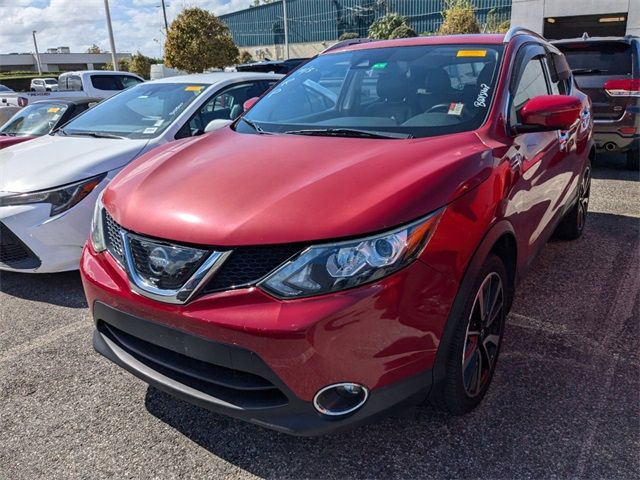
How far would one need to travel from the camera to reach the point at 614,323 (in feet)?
11.0

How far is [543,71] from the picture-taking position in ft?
12.2

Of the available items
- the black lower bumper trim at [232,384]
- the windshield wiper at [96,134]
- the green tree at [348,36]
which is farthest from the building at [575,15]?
the green tree at [348,36]

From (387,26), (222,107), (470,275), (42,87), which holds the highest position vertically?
(387,26)

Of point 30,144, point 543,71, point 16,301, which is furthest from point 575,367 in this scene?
point 30,144

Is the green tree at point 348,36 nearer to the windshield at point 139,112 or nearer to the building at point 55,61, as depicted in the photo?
the building at point 55,61

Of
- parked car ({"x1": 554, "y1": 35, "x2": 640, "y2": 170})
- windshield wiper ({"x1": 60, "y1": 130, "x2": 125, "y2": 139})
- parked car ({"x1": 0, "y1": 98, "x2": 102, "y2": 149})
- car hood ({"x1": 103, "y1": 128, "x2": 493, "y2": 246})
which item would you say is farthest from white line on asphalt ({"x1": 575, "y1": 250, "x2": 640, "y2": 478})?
parked car ({"x1": 0, "y1": 98, "x2": 102, "y2": 149})

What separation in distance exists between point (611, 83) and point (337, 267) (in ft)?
21.7

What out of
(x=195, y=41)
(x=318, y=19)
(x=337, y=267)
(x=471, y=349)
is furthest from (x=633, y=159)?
(x=318, y=19)

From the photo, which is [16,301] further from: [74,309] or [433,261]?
[433,261]

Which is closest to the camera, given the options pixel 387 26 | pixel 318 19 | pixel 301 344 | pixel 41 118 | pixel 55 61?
pixel 301 344

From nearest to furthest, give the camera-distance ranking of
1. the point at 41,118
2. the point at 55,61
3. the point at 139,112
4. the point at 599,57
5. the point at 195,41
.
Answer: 1. the point at 139,112
2. the point at 41,118
3. the point at 599,57
4. the point at 195,41
5. the point at 55,61

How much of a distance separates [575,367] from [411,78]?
6.10ft

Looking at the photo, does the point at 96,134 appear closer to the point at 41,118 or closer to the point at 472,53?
the point at 41,118

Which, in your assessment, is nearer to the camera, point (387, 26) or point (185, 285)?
point (185, 285)
